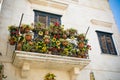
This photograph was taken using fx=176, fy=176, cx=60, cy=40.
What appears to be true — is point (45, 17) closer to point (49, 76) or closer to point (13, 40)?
Answer: point (13, 40)

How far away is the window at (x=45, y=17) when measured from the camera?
8.52 metres

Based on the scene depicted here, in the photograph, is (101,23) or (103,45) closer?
(103,45)

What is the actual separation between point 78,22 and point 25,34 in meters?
3.65

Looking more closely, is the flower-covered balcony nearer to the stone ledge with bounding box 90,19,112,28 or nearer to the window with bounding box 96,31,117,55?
the window with bounding box 96,31,117,55

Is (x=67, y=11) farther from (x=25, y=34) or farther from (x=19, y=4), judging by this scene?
(x=25, y=34)

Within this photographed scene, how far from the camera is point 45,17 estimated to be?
878cm

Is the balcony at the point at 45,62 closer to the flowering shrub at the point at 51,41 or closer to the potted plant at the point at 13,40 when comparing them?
the flowering shrub at the point at 51,41

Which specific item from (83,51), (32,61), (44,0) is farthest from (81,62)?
(44,0)

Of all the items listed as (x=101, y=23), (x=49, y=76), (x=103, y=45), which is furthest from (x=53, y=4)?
(x=49, y=76)

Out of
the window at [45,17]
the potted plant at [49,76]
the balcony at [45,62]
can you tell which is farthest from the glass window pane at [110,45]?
the potted plant at [49,76]

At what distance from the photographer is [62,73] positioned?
24.2 feet

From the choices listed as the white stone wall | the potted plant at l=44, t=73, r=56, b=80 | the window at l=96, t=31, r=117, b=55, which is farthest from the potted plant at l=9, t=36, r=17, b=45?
the window at l=96, t=31, r=117, b=55

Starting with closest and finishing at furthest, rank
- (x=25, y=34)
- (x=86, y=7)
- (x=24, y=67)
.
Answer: (x=24, y=67)
(x=25, y=34)
(x=86, y=7)

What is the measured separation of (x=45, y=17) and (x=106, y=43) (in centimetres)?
357
